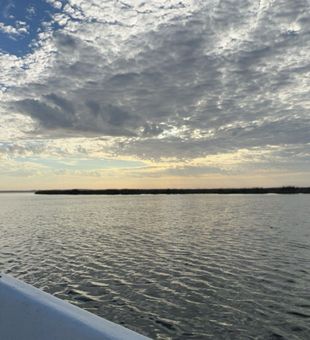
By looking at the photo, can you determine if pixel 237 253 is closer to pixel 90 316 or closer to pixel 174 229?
pixel 174 229

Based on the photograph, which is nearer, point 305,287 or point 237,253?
point 305,287

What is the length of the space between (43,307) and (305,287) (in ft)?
48.2

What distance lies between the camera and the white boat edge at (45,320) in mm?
3590

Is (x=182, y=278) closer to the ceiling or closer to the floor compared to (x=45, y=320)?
closer to the floor

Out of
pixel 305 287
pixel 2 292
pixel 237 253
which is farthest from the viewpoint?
pixel 237 253

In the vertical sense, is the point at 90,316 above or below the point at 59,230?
above

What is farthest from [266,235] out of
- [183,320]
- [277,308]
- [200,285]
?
[183,320]

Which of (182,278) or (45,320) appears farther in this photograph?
(182,278)

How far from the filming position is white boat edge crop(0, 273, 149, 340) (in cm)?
359

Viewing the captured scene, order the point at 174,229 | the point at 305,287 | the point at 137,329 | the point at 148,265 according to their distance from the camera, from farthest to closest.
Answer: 1. the point at 174,229
2. the point at 148,265
3. the point at 305,287
4. the point at 137,329

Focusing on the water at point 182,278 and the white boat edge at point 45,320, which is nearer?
the white boat edge at point 45,320

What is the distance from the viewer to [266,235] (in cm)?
3228

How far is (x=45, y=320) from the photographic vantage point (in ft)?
13.0

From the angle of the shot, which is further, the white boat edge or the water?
the water
